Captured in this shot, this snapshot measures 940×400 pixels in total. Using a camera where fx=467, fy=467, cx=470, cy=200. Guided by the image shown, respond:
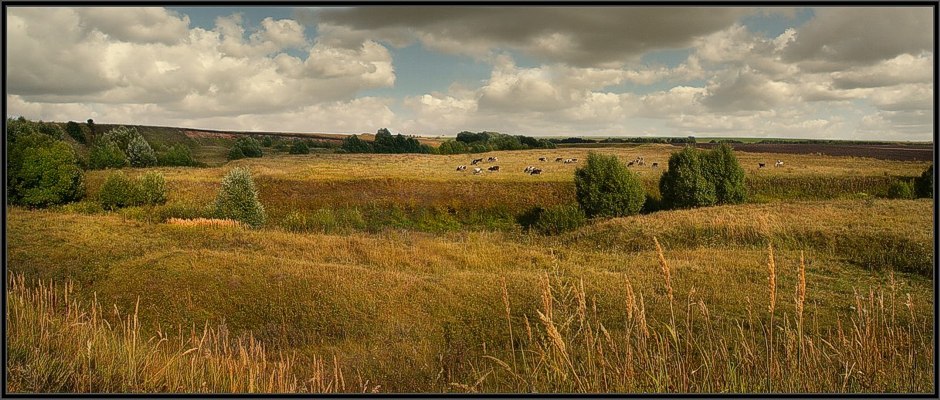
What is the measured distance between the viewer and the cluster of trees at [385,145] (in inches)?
4001

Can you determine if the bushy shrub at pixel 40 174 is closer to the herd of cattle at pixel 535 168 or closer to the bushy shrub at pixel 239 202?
the bushy shrub at pixel 239 202

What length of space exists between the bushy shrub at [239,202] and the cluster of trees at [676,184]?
2822cm

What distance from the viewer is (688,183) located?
42969 mm

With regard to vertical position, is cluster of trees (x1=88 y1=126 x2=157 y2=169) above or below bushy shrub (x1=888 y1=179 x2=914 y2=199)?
above

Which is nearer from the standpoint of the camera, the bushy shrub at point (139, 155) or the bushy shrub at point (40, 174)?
the bushy shrub at point (40, 174)

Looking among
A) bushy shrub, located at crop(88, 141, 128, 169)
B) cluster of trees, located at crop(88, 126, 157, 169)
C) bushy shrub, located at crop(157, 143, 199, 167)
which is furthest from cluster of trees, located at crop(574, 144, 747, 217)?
bushy shrub, located at crop(157, 143, 199, 167)

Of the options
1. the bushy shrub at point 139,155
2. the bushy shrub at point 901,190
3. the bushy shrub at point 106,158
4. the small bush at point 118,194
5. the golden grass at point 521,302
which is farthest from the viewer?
the bushy shrub at point 139,155

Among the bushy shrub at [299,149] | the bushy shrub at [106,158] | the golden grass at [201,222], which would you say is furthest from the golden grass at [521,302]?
the bushy shrub at [299,149]

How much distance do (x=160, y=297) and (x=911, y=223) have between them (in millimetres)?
31924

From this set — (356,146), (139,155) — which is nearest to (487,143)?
(356,146)

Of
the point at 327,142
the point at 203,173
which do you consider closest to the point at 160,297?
the point at 203,173

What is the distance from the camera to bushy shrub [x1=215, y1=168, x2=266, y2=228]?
3603 cm

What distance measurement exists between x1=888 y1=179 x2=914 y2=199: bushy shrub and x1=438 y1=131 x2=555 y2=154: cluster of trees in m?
62.9

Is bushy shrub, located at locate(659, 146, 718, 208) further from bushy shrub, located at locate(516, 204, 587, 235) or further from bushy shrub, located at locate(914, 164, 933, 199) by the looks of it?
bushy shrub, located at locate(914, 164, 933, 199)
